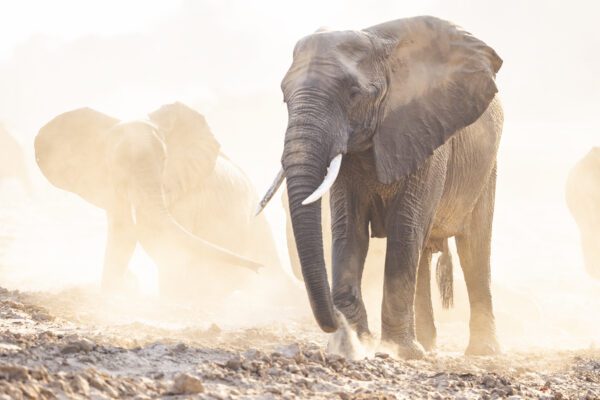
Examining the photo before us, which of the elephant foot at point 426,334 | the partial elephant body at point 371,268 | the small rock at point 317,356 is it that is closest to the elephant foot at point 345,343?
the small rock at point 317,356

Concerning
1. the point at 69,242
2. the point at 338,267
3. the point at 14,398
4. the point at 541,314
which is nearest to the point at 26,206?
the point at 69,242

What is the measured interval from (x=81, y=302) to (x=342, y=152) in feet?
17.6

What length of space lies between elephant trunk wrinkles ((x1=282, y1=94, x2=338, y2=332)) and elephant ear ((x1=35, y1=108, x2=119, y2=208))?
320 inches

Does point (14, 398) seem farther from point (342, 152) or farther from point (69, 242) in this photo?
point (69, 242)

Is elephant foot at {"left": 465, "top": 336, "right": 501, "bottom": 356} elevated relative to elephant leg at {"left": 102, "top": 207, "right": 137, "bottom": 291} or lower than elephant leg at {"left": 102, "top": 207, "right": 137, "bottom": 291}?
lower

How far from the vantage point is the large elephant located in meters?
12.3

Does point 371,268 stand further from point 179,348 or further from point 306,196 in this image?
point 179,348

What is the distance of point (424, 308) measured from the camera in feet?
27.7

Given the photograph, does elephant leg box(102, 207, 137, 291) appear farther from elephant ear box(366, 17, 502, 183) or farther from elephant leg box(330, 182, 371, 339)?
elephant ear box(366, 17, 502, 183)

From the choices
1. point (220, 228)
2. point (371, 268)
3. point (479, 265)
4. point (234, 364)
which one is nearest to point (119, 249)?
point (220, 228)

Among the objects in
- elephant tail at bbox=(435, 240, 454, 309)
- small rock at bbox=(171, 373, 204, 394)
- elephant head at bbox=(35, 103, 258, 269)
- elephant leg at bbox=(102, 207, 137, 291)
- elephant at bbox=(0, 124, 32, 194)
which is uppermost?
elephant at bbox=(0, 124, 32, 194)

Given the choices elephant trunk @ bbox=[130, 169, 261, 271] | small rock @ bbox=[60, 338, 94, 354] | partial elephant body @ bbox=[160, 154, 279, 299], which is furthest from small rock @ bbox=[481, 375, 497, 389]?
partial elephant body @ bbox=[160, 154, 279, 299]

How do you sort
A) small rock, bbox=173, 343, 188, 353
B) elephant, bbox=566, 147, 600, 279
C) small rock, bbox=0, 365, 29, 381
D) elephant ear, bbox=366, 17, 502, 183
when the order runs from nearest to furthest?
small rock, bbox=0, 365, 29, 381 → small rock, bbox=173, 343, 188, 353 → elephant ear, bbox=366, 17, 502, 183 → elephant, bbox=566, 147, 600, 279

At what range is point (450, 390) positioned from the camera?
5270mm
